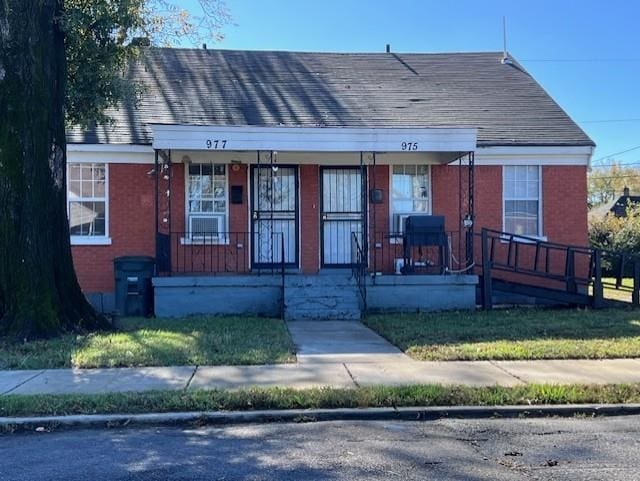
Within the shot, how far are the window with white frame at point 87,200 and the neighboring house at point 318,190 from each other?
0.9 inches

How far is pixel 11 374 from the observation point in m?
7.48

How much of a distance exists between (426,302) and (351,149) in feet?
11.2

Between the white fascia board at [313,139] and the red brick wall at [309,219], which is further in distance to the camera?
the red brick wall at [309,219]

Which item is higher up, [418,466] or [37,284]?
[37,284]

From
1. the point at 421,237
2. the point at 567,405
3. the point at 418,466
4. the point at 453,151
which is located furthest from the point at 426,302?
the point at 418,466

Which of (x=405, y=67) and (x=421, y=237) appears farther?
(x=405, y=67)

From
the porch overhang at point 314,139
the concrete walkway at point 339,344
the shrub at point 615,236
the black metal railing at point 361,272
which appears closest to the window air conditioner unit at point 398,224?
the black metal railing at point 361,272

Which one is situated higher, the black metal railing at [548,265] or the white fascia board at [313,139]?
the white fascia board at [313,139]

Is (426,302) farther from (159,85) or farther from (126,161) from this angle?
(159,85)

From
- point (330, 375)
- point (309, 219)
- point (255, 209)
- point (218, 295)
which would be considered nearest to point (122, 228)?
point (255, 209)

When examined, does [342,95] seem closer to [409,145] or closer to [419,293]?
[409,145]

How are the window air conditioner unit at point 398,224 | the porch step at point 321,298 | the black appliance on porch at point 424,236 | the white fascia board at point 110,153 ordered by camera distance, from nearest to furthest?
the porch step at point 321,298
the black appliance on porch at point 424,236
the white fascia board at point 110,153
the window air conditioner unit at point 398,224

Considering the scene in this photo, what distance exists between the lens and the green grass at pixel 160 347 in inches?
315

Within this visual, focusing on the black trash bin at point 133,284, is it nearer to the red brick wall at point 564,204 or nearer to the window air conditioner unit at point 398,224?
the window air conditioner unit at point 398,224
